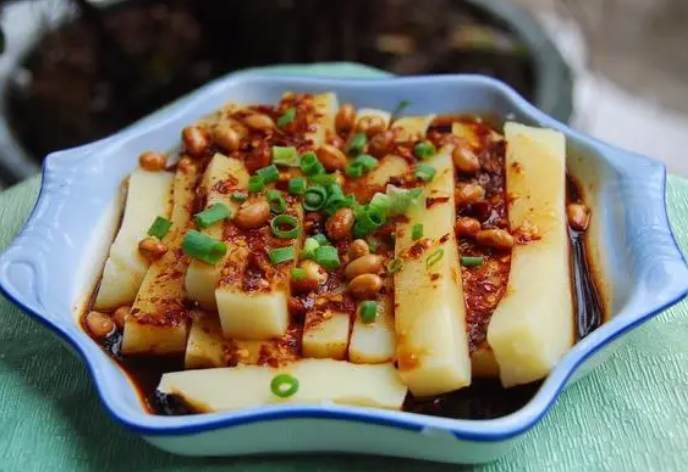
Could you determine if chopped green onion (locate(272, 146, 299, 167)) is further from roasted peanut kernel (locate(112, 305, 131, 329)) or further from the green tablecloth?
the green tablecloth

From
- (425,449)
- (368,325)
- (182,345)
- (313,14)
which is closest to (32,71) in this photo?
(313,14)

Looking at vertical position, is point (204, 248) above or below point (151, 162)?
above

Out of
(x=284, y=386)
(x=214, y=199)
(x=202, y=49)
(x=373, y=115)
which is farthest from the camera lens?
(x=202, y=49)

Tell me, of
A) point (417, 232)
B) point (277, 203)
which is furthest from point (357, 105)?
point (417, 232)

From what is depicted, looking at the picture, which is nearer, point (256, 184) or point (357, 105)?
point (256, 184)

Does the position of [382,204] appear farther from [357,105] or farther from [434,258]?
[357,105]

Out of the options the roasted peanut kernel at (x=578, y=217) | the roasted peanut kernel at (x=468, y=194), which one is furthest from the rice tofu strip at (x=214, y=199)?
the roasted peanut kernel at (x=578, y=217)

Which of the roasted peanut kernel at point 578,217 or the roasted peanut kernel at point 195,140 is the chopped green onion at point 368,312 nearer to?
the roasted peanut kernel at point 578,217
